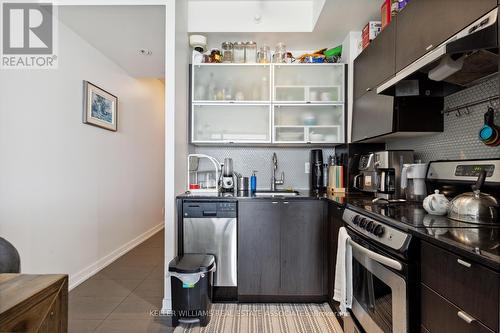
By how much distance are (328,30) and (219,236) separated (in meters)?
2.10

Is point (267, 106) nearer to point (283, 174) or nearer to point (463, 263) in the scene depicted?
point (283, 174)

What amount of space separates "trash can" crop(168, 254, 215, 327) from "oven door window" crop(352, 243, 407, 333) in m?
0.99

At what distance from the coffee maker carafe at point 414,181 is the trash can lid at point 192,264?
4.86 feet

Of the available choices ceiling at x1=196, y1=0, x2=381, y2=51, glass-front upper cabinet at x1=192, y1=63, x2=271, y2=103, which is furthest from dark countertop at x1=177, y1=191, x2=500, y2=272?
ceiling at x1=196, y1=0, x2=381, y2=51

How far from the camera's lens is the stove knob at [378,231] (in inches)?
49.0

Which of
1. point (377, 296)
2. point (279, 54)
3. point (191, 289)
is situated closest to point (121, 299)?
point (191, 289)

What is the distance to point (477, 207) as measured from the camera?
3.86ft

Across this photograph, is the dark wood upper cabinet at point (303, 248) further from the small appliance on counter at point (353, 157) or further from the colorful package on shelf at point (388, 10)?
the colorful package on shelf at point (388, 10)

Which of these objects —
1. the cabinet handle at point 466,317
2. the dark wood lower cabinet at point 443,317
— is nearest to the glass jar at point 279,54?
the dark wood lower cabinet at point 443,317

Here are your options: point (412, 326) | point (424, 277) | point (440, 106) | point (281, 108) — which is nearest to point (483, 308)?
point (424, 277)

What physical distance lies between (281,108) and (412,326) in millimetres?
1982

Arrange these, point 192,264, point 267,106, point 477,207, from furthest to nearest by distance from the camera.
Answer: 1. point 267,106
2. point 192,264
3. point 477,207

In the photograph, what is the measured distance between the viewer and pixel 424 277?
102cm

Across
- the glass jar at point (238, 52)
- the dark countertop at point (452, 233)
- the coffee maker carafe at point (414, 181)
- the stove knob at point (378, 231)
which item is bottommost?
the stove knob at point (378, 231)
